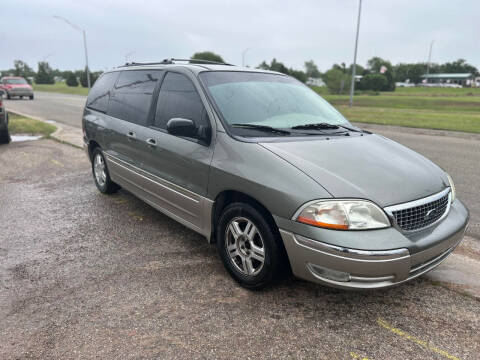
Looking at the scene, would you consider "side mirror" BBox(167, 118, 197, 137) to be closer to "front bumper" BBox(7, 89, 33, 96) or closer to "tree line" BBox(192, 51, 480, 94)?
"front bumper" BBox(7, 89, 33, 96)

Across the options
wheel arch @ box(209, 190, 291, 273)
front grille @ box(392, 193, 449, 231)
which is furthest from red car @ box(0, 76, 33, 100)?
front grille @ box(392, 193, 449, 231)

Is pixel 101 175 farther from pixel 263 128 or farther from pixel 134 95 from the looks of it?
pixel 263 128

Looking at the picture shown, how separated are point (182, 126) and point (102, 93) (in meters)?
2.82

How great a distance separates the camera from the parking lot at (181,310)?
8.33ft

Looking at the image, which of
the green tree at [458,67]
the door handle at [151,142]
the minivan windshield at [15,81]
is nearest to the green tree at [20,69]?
the minivan windshield at [15,81]

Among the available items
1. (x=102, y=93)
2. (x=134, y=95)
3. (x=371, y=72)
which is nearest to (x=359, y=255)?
(x=134, y=95)

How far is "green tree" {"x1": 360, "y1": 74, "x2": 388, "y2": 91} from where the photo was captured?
78.6 metres

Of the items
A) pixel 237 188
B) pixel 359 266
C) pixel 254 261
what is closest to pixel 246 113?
pixel 237 188

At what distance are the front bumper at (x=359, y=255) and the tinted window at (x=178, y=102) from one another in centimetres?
142

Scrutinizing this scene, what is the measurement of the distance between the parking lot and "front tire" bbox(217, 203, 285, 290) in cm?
17

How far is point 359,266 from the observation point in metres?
2.53

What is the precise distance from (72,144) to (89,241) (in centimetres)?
653

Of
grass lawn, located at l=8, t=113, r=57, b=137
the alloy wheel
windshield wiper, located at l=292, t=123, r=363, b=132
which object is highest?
windshield wiper, located at l=292, t=123, r=363, b=132

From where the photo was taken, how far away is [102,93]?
5.64 metres
